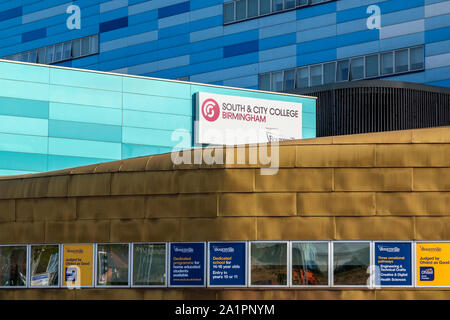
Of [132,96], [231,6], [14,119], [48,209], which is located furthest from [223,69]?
[48,209]

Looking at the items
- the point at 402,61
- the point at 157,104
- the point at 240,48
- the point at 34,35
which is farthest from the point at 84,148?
the point at 34,35

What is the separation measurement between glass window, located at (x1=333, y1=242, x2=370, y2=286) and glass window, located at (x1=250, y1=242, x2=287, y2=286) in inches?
46.7

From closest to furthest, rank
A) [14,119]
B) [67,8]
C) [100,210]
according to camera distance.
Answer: [100,210], [14,119], [67,8]

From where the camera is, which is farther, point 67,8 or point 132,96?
point 67,8

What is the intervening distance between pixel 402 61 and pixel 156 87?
15.9 m

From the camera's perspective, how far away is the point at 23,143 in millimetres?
35344

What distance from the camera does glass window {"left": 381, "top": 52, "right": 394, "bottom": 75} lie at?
48.7 meters

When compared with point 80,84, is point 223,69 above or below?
above

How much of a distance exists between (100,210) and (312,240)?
17.7ft

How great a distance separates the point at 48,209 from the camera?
2278 centimetres

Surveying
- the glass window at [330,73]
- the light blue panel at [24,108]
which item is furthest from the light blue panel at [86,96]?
the glass window at [330,73]

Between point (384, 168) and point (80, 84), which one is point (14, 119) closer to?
point (80, 84)

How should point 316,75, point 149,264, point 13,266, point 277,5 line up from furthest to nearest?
point 277,5 < point 316,75 < point 13,266 < point 149,264

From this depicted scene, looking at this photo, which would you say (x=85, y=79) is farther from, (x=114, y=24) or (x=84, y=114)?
(x=114, y=24)
